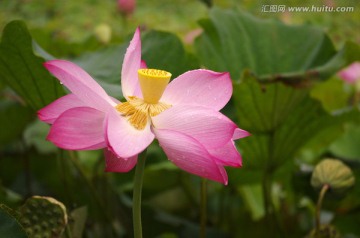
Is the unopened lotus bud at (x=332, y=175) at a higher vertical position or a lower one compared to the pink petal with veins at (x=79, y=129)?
lower

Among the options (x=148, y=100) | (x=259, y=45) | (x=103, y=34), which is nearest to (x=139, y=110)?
(x=148, y=100)

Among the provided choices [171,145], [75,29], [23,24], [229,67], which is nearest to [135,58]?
[171,145]

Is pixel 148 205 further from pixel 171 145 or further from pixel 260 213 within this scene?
pixel 171 145

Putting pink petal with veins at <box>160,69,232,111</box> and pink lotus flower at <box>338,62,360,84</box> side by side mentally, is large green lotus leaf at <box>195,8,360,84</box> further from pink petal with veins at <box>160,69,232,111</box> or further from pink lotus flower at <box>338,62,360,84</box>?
pink petal with veins at <box>160,69,232,111</box>

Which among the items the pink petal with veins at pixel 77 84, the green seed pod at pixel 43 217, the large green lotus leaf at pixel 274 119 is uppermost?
the pink petal with veins at pixel 77 84

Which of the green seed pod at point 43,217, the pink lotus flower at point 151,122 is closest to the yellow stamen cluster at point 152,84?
the pink lotus flower at point 151,122

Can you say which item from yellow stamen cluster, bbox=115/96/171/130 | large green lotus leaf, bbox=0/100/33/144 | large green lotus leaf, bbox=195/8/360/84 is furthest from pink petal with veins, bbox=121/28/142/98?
large green lotus leaf, bbox=0/100/33/144

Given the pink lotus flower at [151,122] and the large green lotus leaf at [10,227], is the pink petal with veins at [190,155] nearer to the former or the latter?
the pink lotus flower at [151,122]
